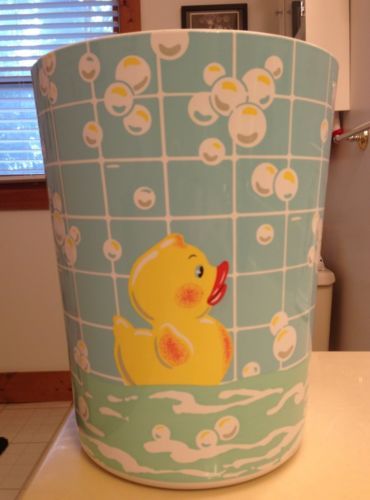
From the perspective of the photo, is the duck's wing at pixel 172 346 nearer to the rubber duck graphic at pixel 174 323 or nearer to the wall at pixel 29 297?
the rubber duck graphic at pixel 174 323

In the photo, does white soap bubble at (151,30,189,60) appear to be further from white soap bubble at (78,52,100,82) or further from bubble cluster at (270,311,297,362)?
bubble cluster at (270,311,297,362)

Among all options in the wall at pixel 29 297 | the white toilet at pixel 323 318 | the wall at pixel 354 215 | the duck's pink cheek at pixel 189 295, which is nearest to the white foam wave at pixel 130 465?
the duck's pink cheek at pixel 189 295

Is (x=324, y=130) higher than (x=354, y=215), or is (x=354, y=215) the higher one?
(x=324, y=130)

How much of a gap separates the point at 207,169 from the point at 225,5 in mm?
1707

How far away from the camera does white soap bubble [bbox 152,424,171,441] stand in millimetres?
262

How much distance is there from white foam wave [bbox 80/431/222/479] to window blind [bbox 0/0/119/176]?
165 centimetres

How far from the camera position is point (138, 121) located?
0.76 ft

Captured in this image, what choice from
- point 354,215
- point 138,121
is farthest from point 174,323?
point 354,215

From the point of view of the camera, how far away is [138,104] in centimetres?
23

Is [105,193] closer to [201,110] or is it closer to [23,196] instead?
[201,110]

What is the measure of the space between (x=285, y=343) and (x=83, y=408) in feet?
0.48

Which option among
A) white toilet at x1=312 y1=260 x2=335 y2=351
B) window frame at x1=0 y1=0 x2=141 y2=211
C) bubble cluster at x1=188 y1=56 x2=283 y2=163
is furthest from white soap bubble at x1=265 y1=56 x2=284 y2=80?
window frame at x1=0 y1=0 x2=141 y2=211

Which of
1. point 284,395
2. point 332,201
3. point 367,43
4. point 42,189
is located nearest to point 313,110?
point 284,395

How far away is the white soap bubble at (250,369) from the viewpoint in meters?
0.26
